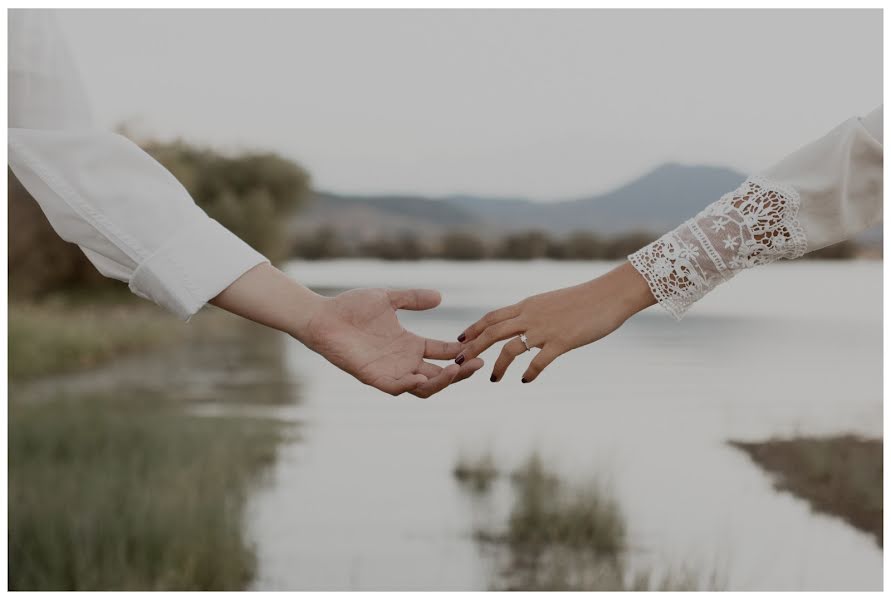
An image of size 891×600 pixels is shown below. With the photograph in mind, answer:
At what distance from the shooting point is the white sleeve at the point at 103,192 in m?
1.22

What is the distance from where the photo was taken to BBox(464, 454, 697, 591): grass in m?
3.76

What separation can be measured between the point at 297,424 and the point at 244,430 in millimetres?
343

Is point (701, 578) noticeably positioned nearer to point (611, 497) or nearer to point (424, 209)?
point (611, 497)

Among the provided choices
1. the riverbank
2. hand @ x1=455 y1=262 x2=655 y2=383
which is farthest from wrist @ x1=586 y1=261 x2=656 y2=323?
the riverbank

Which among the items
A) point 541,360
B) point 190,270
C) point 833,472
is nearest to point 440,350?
point 541,360

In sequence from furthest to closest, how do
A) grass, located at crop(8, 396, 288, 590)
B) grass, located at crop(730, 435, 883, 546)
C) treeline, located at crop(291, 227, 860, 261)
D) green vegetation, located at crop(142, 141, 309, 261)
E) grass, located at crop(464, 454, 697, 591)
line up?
green vegetation, located at crop(142, 141, 309, 261)
treeline, located at crop(291, 227, 860, 261)
grass, located at crop(730, 435, 883, 546)
grass, located at crop(464, 454, 697, 591)
grass, located at crop(8, 396, 288, 590)

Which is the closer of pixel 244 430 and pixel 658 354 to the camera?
pixel 244 430

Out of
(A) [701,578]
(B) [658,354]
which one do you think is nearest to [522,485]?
(A) [701,578]

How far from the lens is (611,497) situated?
171 inches

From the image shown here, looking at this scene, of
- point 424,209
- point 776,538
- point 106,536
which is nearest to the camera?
point 106,536

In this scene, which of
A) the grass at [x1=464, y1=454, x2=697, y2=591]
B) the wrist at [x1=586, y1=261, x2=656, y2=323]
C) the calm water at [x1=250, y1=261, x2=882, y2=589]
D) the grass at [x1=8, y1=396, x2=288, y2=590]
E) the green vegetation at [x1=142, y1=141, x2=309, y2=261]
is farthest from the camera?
the green vegetation at [x1=142, y1=141, x2=309, y2=261]

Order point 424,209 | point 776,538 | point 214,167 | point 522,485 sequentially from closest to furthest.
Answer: point 776,538
point 522,485
point 424,209
point 214,167

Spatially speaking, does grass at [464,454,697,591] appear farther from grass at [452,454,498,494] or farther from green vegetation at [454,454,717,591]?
grass at [452,454,498,494]

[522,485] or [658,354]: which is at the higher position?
[658,354]
